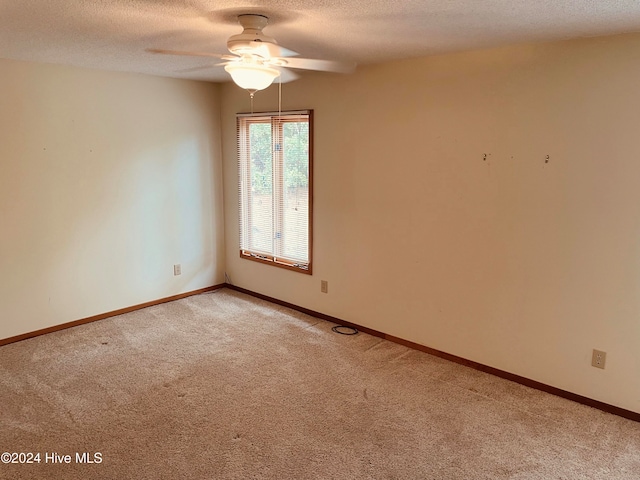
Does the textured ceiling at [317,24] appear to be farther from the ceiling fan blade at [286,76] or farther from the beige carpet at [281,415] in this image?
the beige carpet at [281,415]

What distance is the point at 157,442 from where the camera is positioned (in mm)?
2652

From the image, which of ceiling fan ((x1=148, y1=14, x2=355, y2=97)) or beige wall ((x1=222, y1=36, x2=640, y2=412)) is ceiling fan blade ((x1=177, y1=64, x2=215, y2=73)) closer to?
beige wall ((x1=222, y1=36, x2=640, y2=412))

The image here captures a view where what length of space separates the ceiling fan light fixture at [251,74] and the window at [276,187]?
2001mm

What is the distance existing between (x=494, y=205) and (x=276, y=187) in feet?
7.35

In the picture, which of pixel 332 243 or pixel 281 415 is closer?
pixel 281 415

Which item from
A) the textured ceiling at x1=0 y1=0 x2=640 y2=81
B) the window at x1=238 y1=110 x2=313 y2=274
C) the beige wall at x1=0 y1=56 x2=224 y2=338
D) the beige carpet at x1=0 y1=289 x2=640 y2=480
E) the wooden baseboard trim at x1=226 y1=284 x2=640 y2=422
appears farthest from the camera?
the window at x1=238 y1=110 x2=313 y2=274

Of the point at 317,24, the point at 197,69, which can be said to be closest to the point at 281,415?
the point at 317,24

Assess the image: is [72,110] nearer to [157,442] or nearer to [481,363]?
[157,442]

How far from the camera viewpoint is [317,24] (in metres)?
2.58

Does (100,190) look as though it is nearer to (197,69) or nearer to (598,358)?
(197,69)

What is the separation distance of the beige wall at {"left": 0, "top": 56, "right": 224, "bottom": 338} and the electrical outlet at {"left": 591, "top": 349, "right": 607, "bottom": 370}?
12.6 ft

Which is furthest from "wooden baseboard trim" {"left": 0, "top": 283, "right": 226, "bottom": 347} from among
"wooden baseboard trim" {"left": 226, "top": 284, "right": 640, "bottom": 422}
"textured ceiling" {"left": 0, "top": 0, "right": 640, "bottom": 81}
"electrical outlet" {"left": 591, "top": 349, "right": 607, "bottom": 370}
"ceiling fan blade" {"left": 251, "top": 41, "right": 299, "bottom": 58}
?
"electrical outlet" {"left": 591, "top": 349, "right": 607, "bottom": 370}

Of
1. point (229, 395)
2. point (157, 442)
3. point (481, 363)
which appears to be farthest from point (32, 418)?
point (481, 363)

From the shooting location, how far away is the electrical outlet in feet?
9.84
